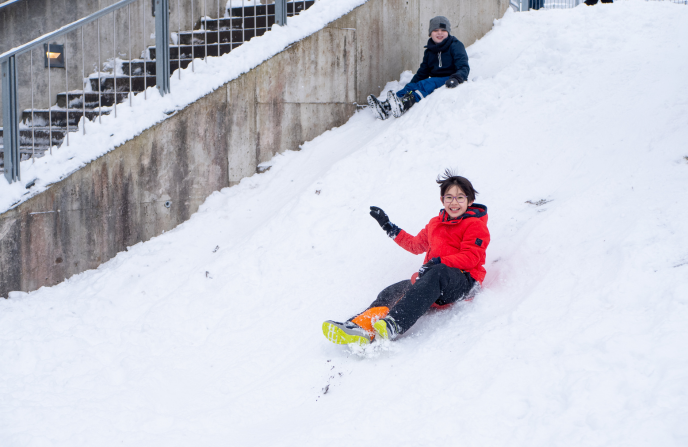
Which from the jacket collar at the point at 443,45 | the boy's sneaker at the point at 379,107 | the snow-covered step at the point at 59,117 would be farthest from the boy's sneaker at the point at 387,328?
the snow-covered step at the point at 59,117

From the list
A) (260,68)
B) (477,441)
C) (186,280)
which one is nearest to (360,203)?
(186,280)

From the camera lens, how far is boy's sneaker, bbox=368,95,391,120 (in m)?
6.59

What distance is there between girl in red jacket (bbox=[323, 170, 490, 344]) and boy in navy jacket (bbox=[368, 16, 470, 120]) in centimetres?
286

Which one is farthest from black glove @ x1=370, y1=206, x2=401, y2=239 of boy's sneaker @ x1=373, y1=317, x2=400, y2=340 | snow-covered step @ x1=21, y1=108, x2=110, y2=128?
snow-covered step @ x1=21, y1=108, x2=110, y2=128

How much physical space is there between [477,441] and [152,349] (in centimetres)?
253

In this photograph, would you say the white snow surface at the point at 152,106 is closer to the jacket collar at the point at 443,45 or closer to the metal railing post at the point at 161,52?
the metal railing post at the point at 161,52

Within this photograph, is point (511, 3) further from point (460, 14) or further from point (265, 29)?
point (265, 29)

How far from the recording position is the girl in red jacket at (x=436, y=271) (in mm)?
3324

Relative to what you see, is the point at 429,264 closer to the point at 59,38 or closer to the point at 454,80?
the point at 454,80

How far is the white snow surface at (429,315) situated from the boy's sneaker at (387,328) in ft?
0.41

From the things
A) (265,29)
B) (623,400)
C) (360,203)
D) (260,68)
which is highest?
(265,29)

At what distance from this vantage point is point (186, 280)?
4.70m

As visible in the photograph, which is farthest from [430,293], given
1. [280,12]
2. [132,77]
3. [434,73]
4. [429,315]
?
[132,77]

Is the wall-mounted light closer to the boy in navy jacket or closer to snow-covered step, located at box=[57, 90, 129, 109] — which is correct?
snow-covered step, located at box=[57, 90, 129, 109]
